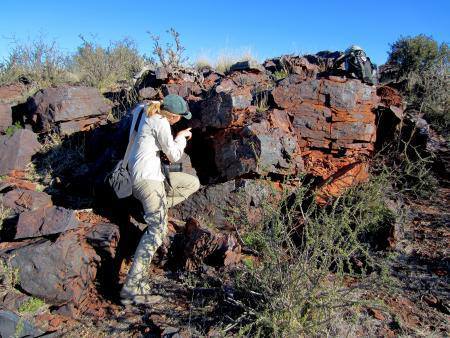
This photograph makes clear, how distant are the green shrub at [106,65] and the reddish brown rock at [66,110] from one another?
1645 millimetres

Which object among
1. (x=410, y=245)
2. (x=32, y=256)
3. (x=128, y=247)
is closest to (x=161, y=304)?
(x=128, y=247)

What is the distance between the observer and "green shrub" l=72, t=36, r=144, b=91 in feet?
30.4

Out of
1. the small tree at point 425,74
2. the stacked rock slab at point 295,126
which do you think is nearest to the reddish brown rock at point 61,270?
the stacked rock slab at point 295,126

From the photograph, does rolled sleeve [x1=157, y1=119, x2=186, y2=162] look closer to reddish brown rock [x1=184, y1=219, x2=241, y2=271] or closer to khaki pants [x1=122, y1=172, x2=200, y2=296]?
khaki pants [x1=122, y1=172, x2=200, y2=296]

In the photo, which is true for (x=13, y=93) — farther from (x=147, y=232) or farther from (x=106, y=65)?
(x=147, y=232)

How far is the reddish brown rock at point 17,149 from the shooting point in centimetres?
618

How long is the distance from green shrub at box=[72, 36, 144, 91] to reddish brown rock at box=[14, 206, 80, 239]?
4717 millimetres

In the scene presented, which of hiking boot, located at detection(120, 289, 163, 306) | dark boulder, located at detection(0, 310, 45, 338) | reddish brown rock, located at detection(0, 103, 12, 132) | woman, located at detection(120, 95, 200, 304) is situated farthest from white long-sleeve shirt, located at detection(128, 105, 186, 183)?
reddish brown rock, located at detection(0, 103, 12, 132)

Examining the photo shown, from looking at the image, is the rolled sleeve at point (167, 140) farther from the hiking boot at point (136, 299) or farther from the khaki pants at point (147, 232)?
the hiking boot at point (136, 299)

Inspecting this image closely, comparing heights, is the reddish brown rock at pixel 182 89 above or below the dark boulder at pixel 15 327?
above

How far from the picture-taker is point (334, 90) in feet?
19.2

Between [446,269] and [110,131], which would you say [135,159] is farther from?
[446,269]

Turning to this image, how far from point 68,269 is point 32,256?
0.36 m

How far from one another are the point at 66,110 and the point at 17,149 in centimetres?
99
